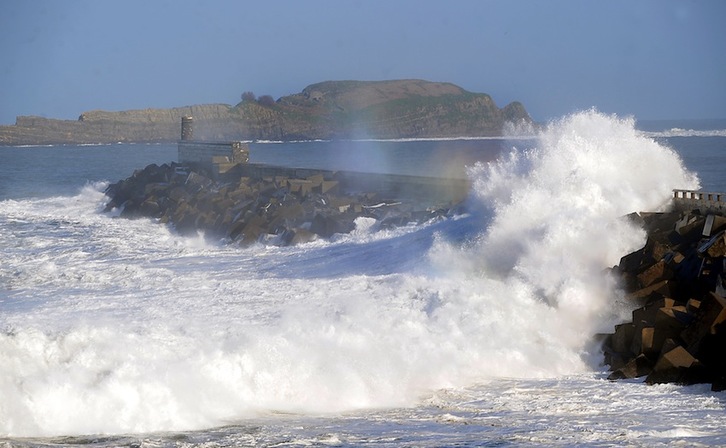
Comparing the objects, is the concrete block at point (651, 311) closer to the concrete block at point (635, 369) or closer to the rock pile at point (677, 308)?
the rock pile at point (677, 308)

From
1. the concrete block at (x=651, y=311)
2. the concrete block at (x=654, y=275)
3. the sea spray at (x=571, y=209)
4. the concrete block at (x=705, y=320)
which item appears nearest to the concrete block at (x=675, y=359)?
the concrete block at (x=705, y=320)

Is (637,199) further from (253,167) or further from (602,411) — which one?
(253,167)

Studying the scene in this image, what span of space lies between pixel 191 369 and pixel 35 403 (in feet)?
4.79

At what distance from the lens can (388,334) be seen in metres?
10.5

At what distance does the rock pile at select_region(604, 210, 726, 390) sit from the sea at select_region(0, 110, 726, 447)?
0.21 meters

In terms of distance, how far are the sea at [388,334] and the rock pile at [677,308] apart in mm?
206

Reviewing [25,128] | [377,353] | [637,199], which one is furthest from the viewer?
[25,128]

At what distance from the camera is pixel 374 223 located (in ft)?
69.4

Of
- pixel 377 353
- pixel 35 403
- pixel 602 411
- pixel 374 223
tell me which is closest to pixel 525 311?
pixel 377 353

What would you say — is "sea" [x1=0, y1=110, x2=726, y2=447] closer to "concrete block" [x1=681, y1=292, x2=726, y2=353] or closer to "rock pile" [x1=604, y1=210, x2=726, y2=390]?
"rock pile" [x1=604, y1=210, x2=726, y2=390]

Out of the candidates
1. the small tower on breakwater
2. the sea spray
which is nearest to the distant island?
the small tower on breakwater

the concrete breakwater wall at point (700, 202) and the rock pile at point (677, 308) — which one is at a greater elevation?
the concrete breakwater wall at point (700, 202)

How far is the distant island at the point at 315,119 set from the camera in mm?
116188

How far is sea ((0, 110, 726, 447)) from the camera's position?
799 centimetres
